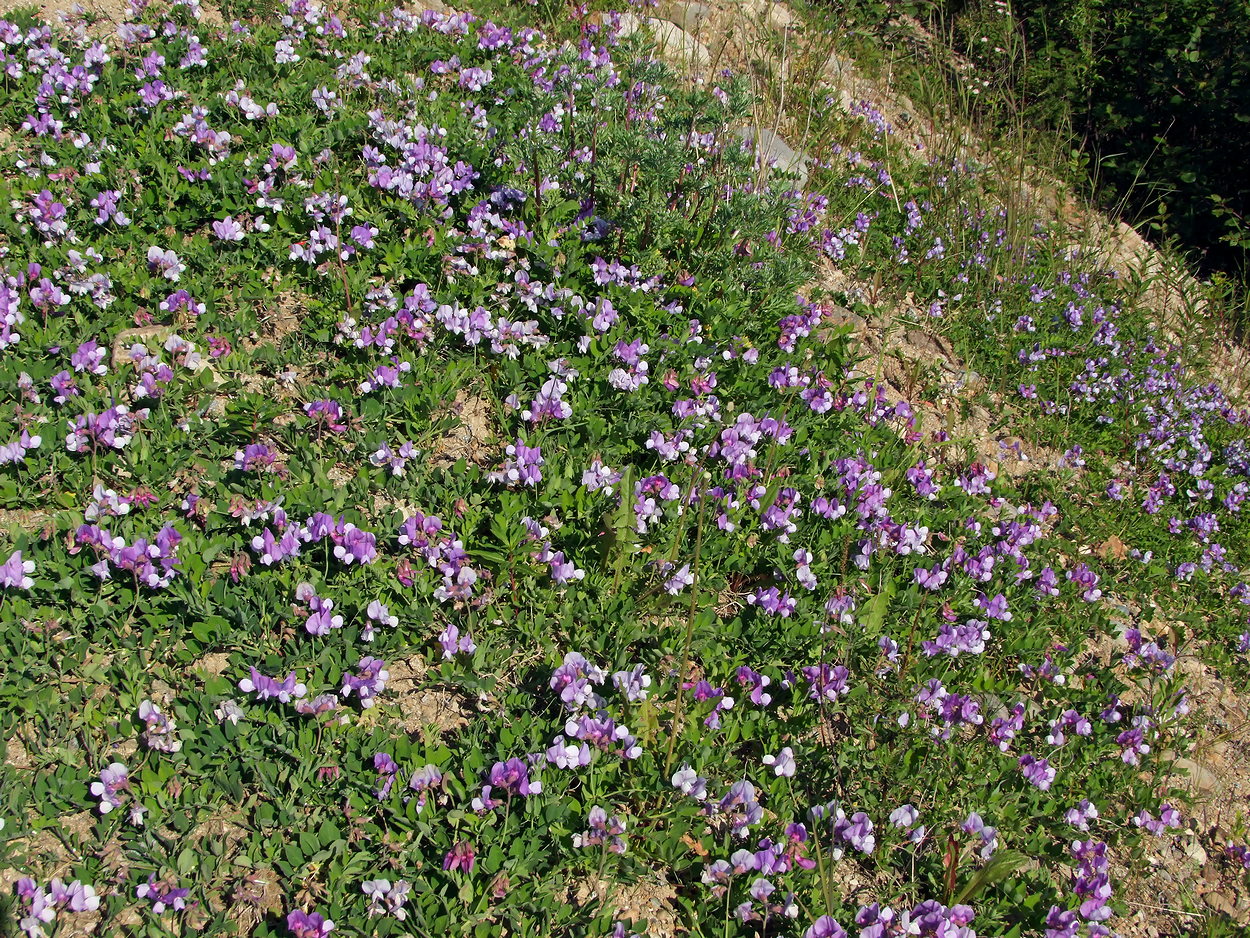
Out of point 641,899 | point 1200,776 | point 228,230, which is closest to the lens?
point 641,899

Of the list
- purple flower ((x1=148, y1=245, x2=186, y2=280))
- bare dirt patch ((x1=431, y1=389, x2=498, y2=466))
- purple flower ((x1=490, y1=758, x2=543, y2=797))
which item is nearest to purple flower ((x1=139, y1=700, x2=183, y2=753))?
purple flower ((x1=490, y1=758, x2=543, y2=797))

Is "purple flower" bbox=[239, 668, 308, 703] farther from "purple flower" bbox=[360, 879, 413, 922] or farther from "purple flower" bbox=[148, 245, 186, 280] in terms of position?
"purple flower" bbox=[148, 245, 186, 280]

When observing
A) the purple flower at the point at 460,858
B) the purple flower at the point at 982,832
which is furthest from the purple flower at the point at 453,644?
the purple flower at the point at 982,832

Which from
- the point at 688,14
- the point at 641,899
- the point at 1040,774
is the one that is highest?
the point at 688,14

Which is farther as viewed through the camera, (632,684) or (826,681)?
(826,681)

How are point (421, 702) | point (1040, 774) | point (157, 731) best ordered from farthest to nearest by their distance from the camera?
point (1040, 774), point (421, 702), point (157, 731)

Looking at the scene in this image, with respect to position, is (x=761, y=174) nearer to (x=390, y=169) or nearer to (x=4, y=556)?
(x=390, y=169)

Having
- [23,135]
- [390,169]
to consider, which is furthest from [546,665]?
[23,135]

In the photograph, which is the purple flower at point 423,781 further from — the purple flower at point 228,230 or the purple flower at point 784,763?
the purple flower at point 228,230

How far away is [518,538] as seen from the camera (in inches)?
140

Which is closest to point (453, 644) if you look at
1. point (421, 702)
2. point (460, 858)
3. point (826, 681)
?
point (421, 702)

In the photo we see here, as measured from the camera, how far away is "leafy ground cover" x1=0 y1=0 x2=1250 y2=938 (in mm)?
2826

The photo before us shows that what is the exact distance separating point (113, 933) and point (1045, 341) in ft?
19.0

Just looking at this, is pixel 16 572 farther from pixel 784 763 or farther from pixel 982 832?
pixel 982 832
